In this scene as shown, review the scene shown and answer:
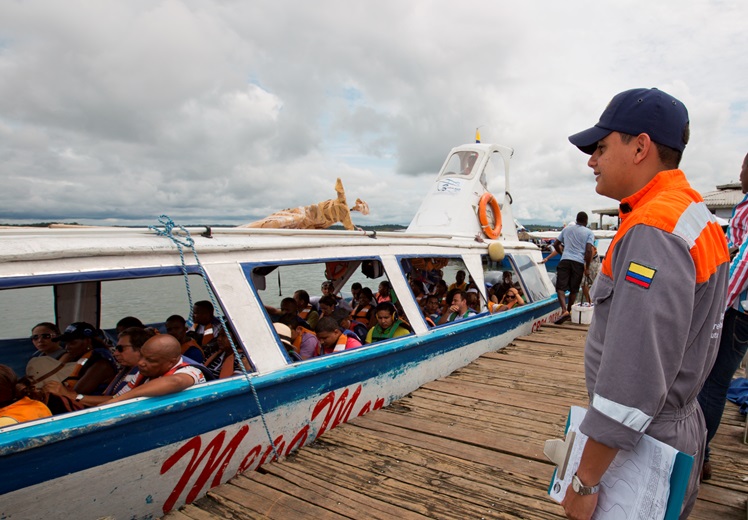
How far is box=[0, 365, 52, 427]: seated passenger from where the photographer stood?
2.37m

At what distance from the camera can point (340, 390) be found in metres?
3.73

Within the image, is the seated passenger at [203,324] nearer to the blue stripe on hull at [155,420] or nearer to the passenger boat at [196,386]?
the passenger boat at [196,386]

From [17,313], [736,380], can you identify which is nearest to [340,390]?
[736,380]

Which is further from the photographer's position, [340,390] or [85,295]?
[85,295]

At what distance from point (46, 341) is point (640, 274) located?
4.91m

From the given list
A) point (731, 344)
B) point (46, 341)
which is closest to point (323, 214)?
point (46, 341)

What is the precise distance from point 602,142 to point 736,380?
508 centimetres

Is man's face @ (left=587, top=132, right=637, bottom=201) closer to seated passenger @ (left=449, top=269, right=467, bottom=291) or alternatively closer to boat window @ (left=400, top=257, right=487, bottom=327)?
boat window @ (left=400, top=257, right=487, bottom=327)

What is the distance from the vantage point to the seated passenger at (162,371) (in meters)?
2.59

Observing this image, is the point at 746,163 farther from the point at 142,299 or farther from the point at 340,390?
the point at 142,299

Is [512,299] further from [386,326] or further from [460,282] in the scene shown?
[386,326]

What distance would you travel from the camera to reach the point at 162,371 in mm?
2824

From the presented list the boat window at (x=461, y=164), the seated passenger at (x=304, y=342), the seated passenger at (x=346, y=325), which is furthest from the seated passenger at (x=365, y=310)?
the boat window at (x=461, y=164)

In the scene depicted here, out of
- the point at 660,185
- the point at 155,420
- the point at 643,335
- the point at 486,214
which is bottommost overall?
the point at 155,420
